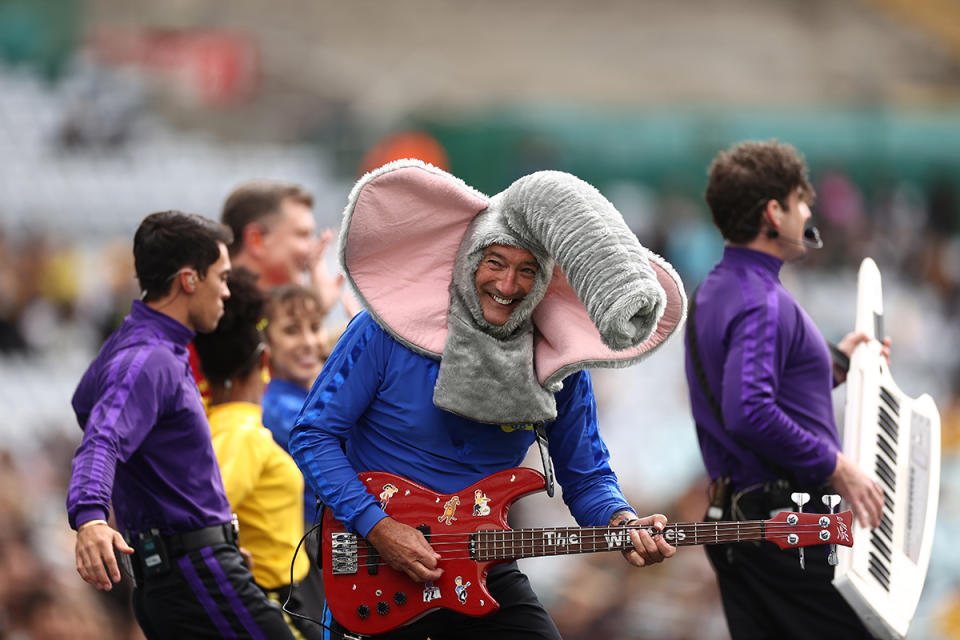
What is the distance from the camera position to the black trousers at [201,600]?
13.1ft

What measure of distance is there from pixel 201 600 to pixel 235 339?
105 centimetres

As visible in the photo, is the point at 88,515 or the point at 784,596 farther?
the point at 784,596

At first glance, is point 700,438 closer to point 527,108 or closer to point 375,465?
point 375,465

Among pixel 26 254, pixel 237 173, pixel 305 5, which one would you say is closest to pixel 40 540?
pixel 26 254

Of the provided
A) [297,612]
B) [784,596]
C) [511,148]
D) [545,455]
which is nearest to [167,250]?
[545,455]

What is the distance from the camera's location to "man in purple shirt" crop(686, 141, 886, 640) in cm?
446

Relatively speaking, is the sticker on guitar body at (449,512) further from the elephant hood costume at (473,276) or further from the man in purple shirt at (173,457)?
the man in purple shirt at (173,457)

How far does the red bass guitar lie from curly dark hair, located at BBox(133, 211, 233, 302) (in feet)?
3.19

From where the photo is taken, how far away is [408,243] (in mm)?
3799

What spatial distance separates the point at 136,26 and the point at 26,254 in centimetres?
273

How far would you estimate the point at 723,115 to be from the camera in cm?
1244

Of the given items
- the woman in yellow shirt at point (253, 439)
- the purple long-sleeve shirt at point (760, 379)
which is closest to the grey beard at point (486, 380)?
the purple long-sleeve shirt at point (760, 379)

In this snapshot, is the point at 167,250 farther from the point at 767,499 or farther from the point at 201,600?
the point at 767,499

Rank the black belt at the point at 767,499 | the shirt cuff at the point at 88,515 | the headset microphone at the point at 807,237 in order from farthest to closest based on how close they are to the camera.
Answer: the headset microphone at the point at 807,237, the black belt at the point at 767,499, the shirt cuff at the point at 88,515
